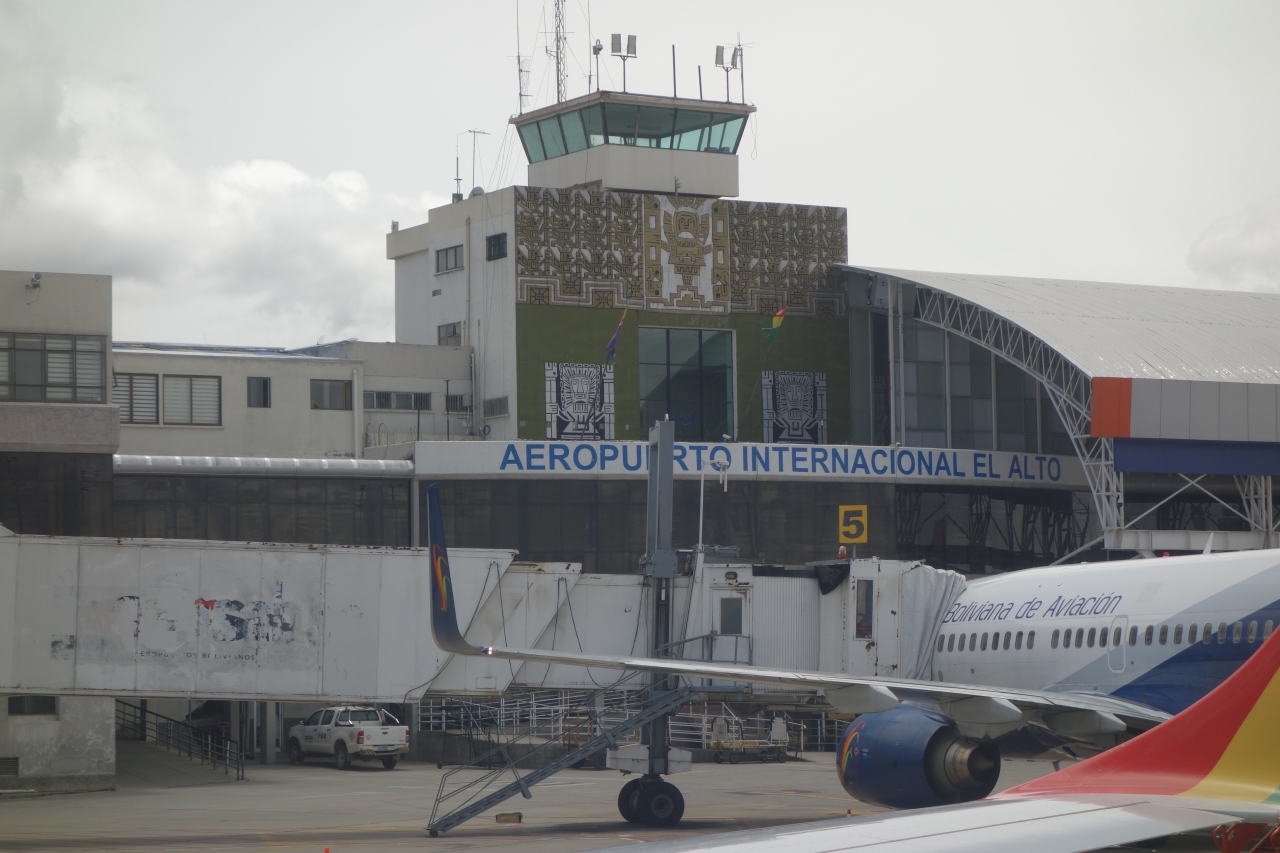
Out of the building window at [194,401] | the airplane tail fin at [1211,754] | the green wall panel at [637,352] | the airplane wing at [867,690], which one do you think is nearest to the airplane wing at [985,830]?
the airplane tail fin at [1211,754]

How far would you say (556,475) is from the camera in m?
52.6

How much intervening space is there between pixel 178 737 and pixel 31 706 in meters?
9.03

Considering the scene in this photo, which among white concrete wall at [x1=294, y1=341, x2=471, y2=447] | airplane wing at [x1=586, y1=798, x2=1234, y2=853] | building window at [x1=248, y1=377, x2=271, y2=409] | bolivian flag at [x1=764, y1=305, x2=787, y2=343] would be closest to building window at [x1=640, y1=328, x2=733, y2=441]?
bolivian flag at [x1=764, y1=305, x2=787, y2=343]

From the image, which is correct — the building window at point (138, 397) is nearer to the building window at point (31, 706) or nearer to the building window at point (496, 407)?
the building window at point (496, 407)

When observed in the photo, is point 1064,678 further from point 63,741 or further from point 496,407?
point 496,407

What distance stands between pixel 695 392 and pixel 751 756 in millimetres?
21317

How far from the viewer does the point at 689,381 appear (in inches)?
2452

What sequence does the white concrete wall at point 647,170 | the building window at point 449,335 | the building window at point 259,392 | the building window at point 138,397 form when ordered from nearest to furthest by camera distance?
the building window at point 138,397
the building window at point 259,392
the white concrete wall at point 647,170
the building window at point 449,335

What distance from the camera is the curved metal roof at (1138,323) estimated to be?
166ft

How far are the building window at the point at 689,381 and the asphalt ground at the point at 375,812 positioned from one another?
75.4 feet

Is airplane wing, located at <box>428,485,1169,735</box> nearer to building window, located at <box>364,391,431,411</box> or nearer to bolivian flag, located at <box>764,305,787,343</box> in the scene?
bolivian flag, located at <box>764,305,787,343</box>

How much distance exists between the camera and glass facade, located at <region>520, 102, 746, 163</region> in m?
64.4

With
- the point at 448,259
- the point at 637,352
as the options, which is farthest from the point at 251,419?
the point at 637,352

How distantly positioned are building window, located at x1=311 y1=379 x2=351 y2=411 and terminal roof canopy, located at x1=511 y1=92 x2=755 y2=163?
47.4 feet
